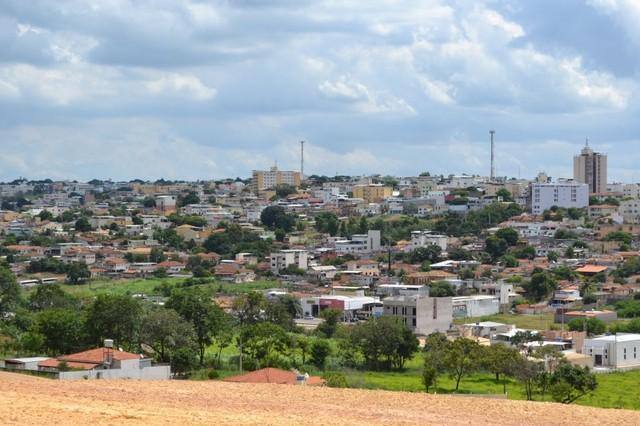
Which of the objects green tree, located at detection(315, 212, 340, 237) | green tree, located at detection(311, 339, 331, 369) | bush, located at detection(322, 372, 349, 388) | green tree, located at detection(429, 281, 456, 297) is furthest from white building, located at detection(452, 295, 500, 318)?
green tree, located at detection(315, 212, 340, 237)

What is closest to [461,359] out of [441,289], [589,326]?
[589,326]

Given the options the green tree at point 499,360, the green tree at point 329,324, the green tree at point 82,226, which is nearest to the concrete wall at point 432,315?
the green tree at point 329,324

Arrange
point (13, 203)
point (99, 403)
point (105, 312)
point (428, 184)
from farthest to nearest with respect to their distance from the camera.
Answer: point (13, 203), point (428, 184), point (105, 312), point (99, 403)

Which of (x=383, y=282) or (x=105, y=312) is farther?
(x=383, y=282)

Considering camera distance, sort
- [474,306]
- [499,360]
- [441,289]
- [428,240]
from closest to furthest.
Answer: [499,360], [474,306], [441,289], [428,240]

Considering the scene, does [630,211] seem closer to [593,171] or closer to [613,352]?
[593,171]

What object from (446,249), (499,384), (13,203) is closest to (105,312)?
(499,384)

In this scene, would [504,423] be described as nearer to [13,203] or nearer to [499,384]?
[499,384]
